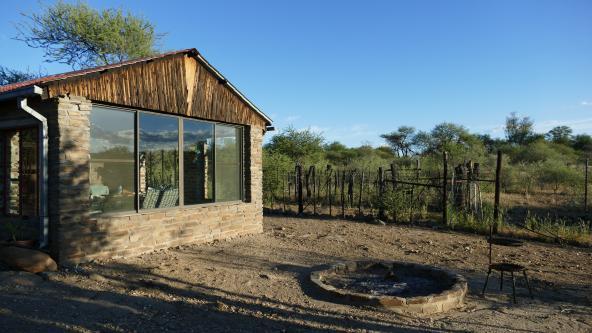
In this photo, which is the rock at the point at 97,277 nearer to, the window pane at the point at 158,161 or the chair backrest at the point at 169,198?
the window pane at the point at 158,161

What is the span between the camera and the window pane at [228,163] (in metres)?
9.78

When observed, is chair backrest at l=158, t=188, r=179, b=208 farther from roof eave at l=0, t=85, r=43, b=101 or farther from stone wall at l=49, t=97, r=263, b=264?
roof eave at l=0, t=85, r=43, b=101

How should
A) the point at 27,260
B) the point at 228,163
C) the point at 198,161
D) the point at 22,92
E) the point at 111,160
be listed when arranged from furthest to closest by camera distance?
1. the point at 228,163
2. the point at 198,161
3. the point at 111,160
4. the point at 22,92
5. the point at 27,260

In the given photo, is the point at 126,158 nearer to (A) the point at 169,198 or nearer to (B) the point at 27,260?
(A) the point at 169,198

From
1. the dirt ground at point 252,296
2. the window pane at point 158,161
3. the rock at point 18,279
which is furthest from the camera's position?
the window pane at point 158,161

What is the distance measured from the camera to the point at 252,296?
19.0 ft

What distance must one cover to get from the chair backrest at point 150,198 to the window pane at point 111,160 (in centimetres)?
28

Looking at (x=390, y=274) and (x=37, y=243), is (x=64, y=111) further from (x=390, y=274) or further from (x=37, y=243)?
(x=390, y=274)

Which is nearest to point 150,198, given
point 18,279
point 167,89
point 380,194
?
point 167,89

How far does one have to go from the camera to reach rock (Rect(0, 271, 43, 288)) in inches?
219

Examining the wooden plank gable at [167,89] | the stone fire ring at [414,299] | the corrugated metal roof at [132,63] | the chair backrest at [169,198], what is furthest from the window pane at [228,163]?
the stone fire ring at [414,299]

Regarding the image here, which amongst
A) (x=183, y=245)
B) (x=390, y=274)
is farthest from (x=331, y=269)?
(x=183, y=245)

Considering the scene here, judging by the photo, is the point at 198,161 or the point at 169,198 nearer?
the point at 169,198

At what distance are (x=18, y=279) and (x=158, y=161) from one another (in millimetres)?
3183
